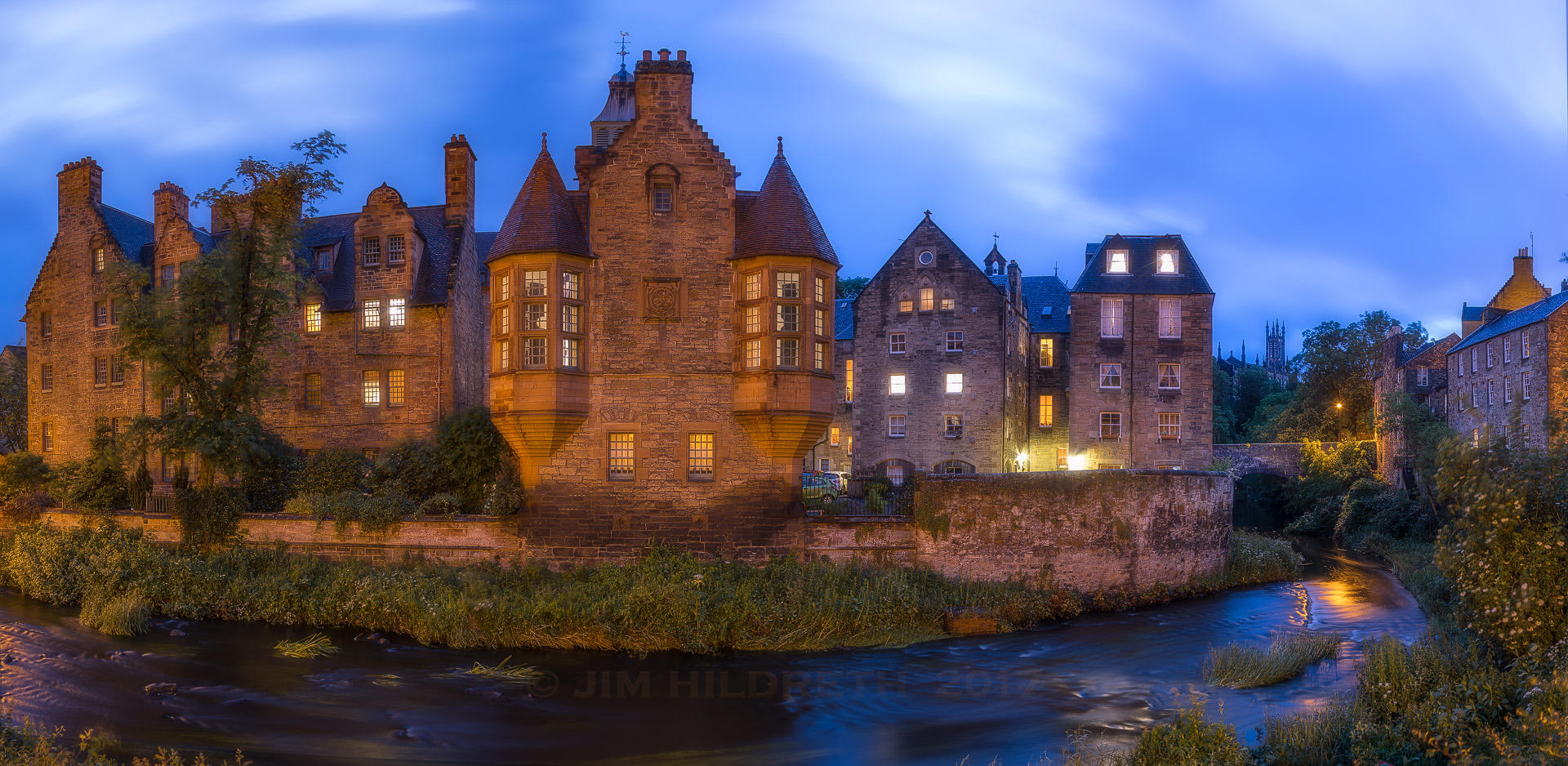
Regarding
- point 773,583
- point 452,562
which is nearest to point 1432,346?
point 773,583

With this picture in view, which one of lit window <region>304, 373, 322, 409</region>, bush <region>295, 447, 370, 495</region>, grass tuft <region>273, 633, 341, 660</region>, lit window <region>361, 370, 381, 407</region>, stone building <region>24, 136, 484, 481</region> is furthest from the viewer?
lit window <region>304, 373, 322, 409</region>

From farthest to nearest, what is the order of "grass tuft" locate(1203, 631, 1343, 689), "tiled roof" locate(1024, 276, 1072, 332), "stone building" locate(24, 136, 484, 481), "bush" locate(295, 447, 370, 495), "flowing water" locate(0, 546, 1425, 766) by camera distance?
"tiled roof" locate(1024, 276, 1072, 332)
"stone building" locate(24, 136, 484, 481)
"bush" locate(295, 447, 370, 495)
"grass tuft" locate(1203, 631, 1343, 689)
"flowing water" locate(0, 546, 1425, 766)

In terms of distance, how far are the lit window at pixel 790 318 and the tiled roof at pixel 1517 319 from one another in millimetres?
35077

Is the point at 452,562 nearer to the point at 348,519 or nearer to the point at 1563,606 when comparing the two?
the point at 348,519

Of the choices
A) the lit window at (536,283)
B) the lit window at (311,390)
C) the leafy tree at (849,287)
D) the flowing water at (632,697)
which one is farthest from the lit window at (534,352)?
the leafy tree at (849,287)

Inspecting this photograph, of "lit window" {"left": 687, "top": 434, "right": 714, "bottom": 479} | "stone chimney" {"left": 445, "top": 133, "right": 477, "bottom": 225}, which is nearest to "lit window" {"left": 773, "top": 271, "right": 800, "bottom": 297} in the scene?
"lit window" {"left": 687, "top": 434, "right": 714, "bottom": 479}

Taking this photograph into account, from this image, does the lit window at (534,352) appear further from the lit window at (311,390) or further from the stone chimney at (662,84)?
the lit window at (311,390)

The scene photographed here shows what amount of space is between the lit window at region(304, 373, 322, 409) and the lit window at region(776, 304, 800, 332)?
66.5 feet

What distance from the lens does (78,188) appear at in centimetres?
3719

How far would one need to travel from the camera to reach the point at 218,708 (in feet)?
52.2

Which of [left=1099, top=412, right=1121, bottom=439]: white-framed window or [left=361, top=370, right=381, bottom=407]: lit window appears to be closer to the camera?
[left=361, top=370, right=381, bottom=407]: lit window

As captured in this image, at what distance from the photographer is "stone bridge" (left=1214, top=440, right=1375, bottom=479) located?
163ft

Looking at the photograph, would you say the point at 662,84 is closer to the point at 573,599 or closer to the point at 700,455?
the point at 700,455

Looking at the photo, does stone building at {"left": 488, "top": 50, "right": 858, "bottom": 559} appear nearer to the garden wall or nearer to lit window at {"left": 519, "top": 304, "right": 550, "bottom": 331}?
lit window at {"left": 519, "top": 304, "right": 550, "bottom": 331}
